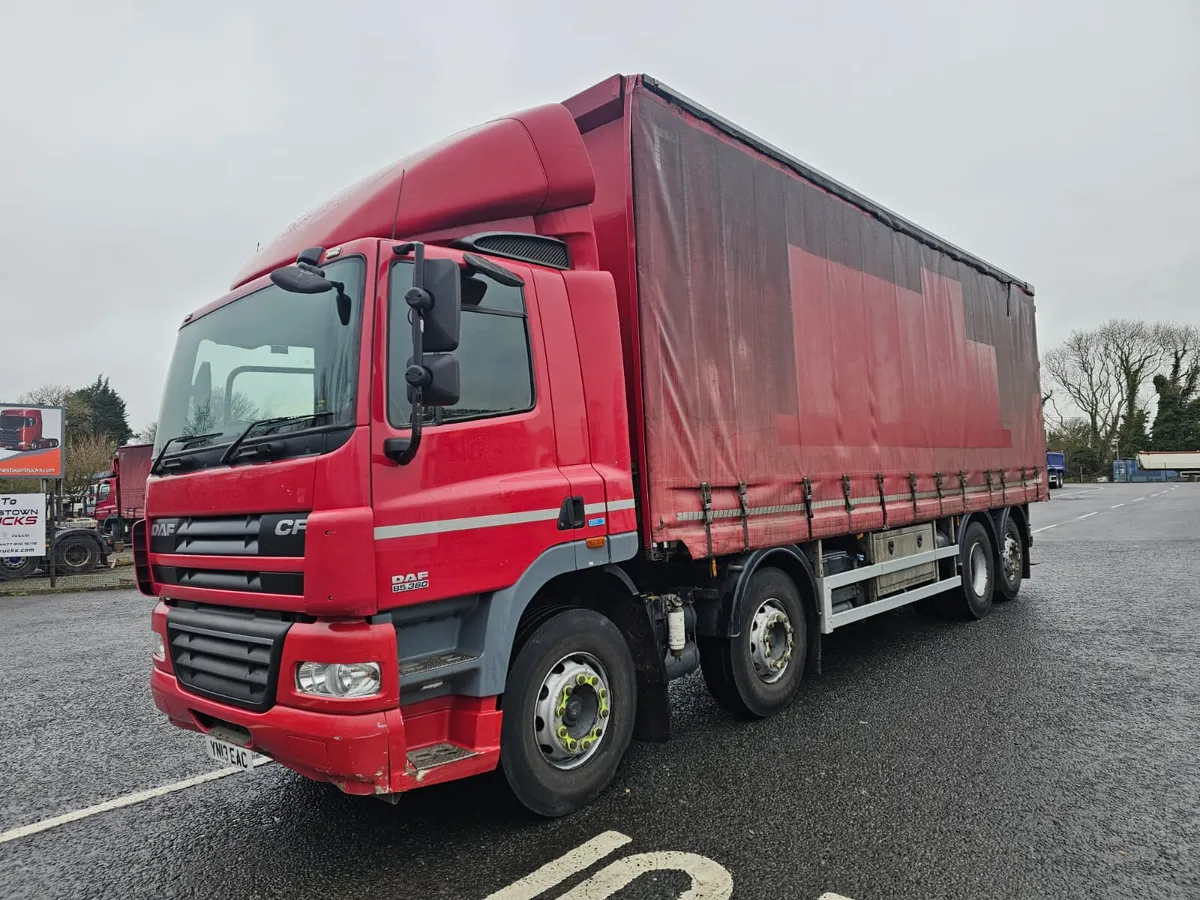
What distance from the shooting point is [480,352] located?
3471 millimetres

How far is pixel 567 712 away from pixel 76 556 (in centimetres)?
1884

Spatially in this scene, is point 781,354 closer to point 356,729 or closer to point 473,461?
point 473,461

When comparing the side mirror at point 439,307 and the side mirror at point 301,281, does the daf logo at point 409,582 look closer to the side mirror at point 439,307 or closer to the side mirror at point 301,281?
the side mirror at point 439,307

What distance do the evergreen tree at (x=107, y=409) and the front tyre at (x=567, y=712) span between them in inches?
2632

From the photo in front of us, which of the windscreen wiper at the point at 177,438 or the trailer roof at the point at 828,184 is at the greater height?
the trailer roof at the point at 828,184

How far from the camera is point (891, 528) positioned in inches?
249

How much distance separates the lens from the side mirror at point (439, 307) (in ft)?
9.92

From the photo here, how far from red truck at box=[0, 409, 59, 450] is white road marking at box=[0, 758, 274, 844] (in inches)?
543

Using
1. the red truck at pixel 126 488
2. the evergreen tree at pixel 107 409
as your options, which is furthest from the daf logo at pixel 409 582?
the evergreen tree at pixel 107 409

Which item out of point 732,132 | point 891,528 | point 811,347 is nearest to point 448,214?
point 732,132

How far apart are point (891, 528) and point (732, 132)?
11.4 ft

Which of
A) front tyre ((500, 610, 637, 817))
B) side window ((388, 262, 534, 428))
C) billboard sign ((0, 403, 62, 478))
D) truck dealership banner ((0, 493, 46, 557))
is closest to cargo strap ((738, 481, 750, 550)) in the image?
front tyre ((500, 610, 637, 817))

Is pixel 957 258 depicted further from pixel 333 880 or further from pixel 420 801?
pixel 333 880

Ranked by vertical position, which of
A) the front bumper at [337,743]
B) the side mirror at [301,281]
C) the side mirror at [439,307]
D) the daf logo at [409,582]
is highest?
the side mirror at [301,281]
